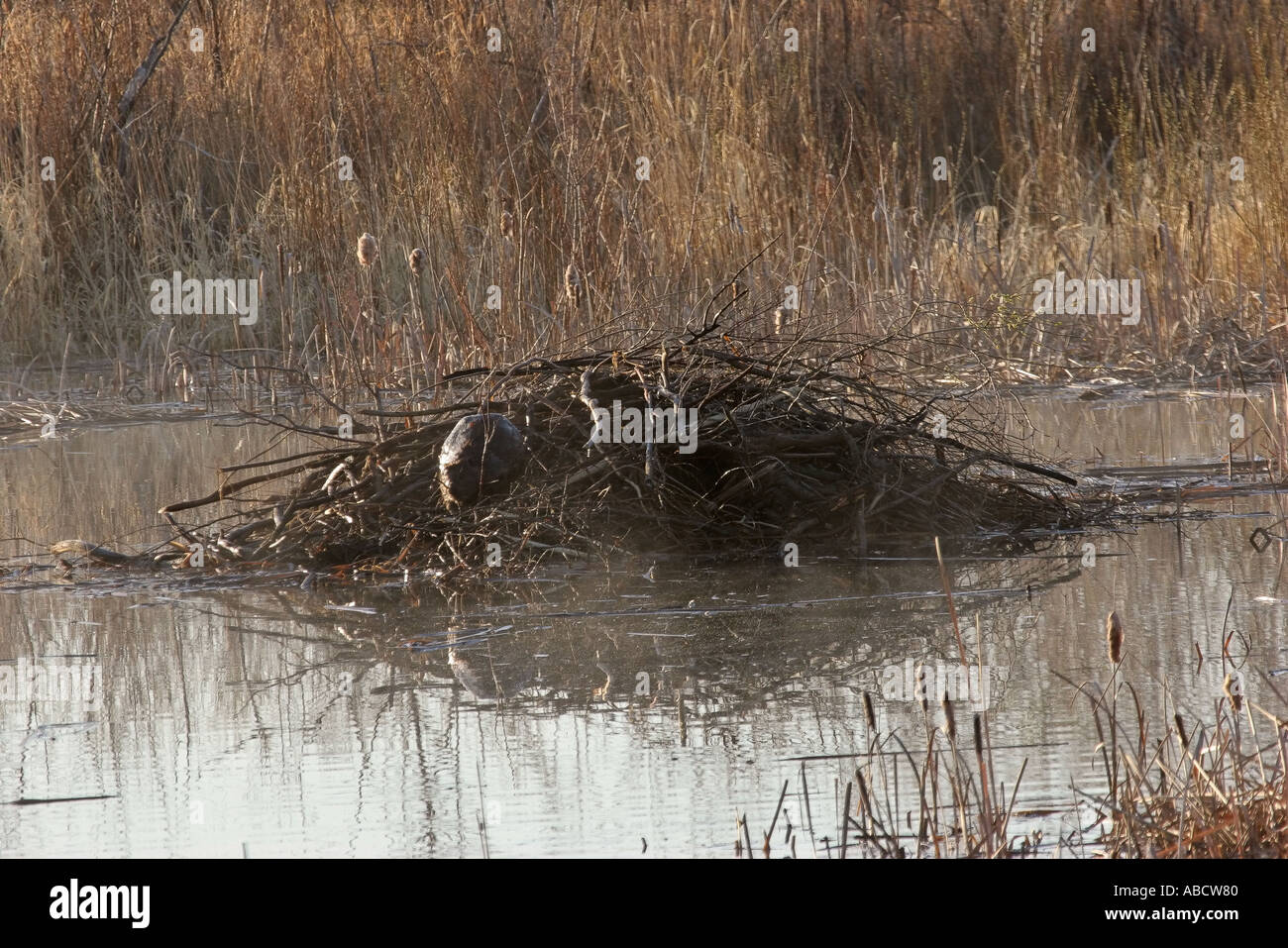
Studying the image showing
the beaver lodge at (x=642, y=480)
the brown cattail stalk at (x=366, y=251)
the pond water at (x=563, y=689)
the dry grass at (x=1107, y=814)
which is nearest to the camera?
the dry grass at (x=1107, y=814)

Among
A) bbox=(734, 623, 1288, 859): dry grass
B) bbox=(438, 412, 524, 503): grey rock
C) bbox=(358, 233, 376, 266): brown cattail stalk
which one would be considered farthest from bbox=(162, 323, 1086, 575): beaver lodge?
bbox=(734, 623, 1288, 859): dry grass

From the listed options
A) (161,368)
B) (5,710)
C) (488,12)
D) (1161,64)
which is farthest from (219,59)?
(5,710)

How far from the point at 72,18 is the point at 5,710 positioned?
20.6 ft

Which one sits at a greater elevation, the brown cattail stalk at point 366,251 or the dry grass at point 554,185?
the dry grass at point 554,185

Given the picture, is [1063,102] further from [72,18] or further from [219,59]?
[72,18]

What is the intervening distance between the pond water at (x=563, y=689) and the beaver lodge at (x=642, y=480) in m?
0.14

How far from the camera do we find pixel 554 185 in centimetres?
→ 596

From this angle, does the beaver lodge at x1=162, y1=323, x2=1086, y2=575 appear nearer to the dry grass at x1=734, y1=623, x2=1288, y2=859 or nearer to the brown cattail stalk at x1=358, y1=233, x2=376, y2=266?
the brown cattail stalk at x1=358, y1=233, x2=376, y2=266

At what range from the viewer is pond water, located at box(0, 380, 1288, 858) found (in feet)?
6.79

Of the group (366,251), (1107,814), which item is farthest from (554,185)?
(1107,814)

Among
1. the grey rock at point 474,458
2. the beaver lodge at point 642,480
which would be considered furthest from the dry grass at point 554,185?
the grey rock at point 474,458

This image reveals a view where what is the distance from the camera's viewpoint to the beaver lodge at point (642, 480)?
353 centimetres

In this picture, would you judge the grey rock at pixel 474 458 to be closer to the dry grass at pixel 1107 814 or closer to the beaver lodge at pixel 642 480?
the beaver lodge at pixel 642 480

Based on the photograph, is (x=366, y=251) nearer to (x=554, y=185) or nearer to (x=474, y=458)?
(x=554, y=185)
